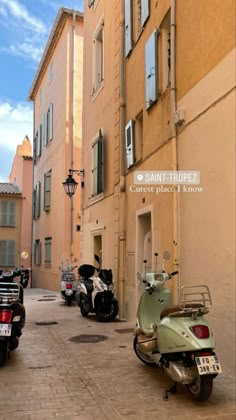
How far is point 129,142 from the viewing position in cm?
961

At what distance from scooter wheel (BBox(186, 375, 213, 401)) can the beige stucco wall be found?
1003mm

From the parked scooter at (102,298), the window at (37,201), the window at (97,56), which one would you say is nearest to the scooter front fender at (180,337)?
the parked scooter at (102,298)

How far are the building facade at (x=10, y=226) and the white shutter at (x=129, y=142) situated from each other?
18.3 meters

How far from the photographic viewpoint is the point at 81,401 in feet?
14.6

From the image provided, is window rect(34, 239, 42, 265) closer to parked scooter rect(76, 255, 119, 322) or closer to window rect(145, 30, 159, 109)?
parked scooter rect(76, 255, 119, 322)

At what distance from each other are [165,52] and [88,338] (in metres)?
5.29

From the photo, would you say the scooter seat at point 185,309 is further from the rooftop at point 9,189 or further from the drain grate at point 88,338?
the rooftop at point 9,189

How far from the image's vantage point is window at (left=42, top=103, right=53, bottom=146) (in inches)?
819

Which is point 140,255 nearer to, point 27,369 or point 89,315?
point 89,315

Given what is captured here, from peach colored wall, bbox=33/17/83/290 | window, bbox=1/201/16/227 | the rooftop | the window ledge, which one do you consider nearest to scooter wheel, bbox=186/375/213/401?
the window ledge

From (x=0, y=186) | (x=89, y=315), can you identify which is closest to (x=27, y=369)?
(x=89, y=315)

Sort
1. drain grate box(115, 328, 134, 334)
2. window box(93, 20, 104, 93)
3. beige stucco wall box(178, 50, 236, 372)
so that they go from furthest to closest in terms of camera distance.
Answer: window box(93, 20, 104, 93) → drain grate box(115, 328, 134, 334) → beige stucco wall box(178, 50, 236, 372)

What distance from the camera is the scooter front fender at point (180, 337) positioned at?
4.28m

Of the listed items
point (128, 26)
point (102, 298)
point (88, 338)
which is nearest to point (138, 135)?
point (128, 26)
